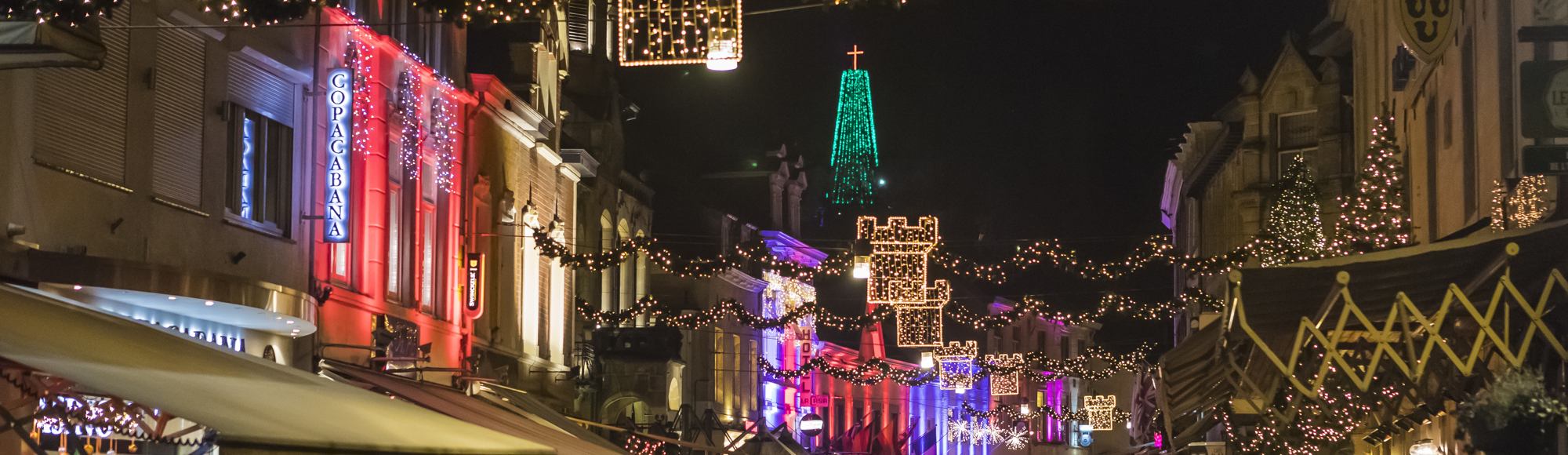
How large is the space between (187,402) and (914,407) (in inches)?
3100

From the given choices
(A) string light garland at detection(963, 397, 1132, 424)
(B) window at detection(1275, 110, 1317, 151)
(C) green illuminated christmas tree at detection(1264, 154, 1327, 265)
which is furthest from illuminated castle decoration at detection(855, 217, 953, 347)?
(A) string light garland at detection(963, 397, 1132, 424)

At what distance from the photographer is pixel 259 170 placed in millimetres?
19516

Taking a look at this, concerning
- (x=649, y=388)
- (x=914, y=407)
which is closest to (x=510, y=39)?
(x=649, y=388)

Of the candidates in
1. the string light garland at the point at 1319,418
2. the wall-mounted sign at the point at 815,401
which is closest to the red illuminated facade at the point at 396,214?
the string light garland at the point at 1319,418

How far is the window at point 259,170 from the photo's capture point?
19.0 m

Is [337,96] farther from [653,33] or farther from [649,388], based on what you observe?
[649,388]

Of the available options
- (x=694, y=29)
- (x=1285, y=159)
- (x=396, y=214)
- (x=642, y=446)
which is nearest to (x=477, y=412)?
(x=694, y=29)

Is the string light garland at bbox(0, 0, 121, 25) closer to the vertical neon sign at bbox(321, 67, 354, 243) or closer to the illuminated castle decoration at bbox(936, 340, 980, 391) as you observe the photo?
the vertical neon sign at bbox(321, 67, 354, 243)

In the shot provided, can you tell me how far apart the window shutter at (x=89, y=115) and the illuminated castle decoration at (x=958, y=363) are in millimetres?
46489

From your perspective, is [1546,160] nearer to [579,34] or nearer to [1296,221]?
[1296,221]

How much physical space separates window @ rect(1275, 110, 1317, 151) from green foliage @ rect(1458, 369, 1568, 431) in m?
31.8

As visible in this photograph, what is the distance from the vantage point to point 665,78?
62156 millimetres

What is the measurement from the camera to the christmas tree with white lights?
1962cm

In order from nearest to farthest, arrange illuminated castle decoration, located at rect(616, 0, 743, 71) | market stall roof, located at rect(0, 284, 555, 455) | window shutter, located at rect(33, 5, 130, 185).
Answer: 1. market stall roof, located at rect(0, 284, 555, 455)
2. window shutter, located at rect(33, 5, 130, 185)
3. illuminated castle decoration, located at rect(616, 0, 743, 71)
